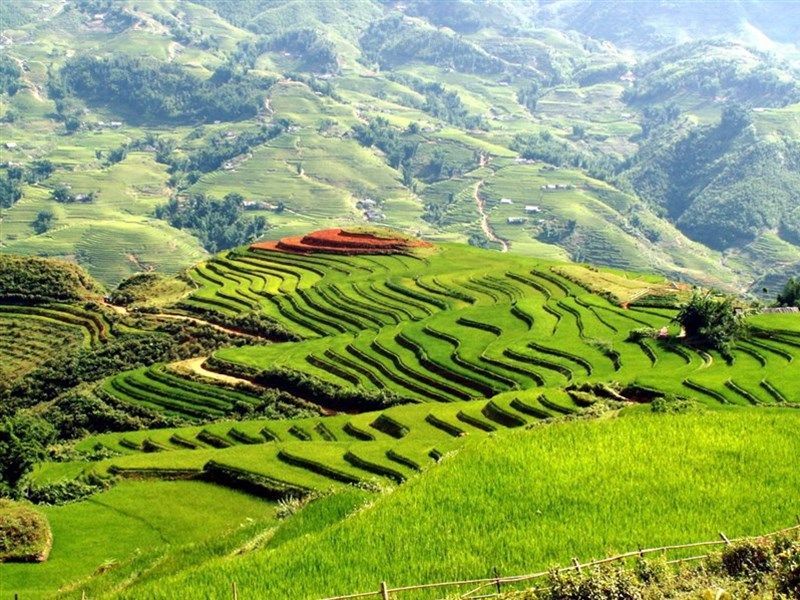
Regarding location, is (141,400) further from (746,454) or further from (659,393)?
(746,454)

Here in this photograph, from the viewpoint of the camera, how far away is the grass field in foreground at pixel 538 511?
1308cm

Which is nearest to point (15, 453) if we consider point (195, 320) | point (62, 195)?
point (195, 320)

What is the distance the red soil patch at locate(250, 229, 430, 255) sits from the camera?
81438 mm

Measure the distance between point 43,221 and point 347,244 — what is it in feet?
311

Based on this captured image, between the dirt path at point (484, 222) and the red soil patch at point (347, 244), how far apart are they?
252 feet

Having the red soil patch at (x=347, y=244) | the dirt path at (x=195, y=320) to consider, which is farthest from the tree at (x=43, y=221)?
the dirt path at (x=195, y=320)

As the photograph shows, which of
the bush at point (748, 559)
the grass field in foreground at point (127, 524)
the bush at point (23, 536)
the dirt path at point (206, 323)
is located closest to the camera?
the bush at point (748, 559)

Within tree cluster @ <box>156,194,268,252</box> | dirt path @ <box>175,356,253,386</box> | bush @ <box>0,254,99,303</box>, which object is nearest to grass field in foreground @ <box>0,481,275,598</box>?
dirt path @ <box>175,356,253,386</box>

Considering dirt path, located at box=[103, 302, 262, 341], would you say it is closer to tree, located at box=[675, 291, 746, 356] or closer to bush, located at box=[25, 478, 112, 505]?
bush, located at box=[25, 478, 112, 505]

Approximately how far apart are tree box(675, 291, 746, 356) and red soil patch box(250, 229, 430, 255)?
39.3m

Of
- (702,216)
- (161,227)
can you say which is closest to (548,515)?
(161,227)

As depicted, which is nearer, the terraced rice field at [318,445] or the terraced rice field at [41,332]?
the terraced rice field at [318,445]

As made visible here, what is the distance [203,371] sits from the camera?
171 feet

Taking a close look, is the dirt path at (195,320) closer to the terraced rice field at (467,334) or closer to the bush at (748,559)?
the terraced rice field at (467,334)
